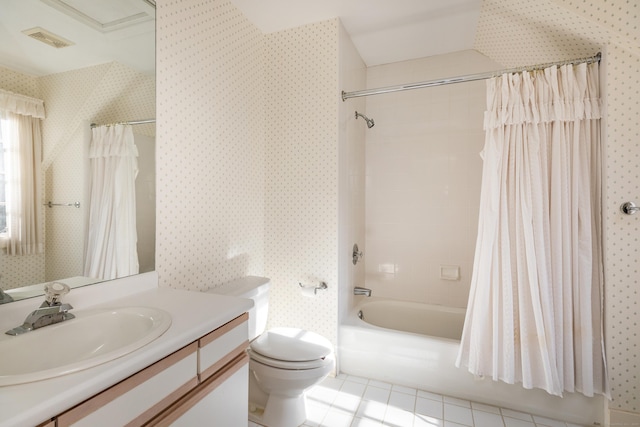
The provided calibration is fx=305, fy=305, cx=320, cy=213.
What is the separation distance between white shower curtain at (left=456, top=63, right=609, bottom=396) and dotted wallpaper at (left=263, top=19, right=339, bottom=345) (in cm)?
100

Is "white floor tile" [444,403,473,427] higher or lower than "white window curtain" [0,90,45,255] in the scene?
lower

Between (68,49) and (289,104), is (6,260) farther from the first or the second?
(289,104)

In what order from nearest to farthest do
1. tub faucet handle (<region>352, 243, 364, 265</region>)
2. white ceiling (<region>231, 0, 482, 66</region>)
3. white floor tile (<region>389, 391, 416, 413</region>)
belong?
white floor tile (<region>389, 391, 416, 413</region>)
white ceiling (<region>231, 0, 482, 66</region>)
tub faucet handle (<region>352, 243, 364, 265</region>)

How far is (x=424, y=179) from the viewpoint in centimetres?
262

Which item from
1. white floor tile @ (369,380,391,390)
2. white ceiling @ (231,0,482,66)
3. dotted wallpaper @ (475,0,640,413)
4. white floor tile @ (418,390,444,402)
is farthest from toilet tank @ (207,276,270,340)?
dotted wallpaper @ (475,0,640,413)

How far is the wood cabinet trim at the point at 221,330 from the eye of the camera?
39.5 inches

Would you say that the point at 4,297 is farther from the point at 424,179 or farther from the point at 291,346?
the point at 424,179

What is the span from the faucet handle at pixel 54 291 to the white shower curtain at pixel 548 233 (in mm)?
1946

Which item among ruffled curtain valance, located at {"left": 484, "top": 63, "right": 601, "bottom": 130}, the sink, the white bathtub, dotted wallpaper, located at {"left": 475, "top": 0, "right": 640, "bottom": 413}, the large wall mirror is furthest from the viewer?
the white bathtub

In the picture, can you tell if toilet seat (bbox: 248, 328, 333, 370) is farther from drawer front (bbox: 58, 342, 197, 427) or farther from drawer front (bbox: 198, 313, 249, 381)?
drawer front (bbox: 58, 342, 197, 427)

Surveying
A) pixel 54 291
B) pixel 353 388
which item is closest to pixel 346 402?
pixel 353 388

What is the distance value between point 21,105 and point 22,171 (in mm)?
215

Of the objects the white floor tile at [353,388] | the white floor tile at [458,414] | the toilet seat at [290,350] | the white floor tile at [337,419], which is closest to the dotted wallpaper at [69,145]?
the toilet seat at [290,350]

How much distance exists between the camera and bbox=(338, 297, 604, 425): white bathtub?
171 centimetres
